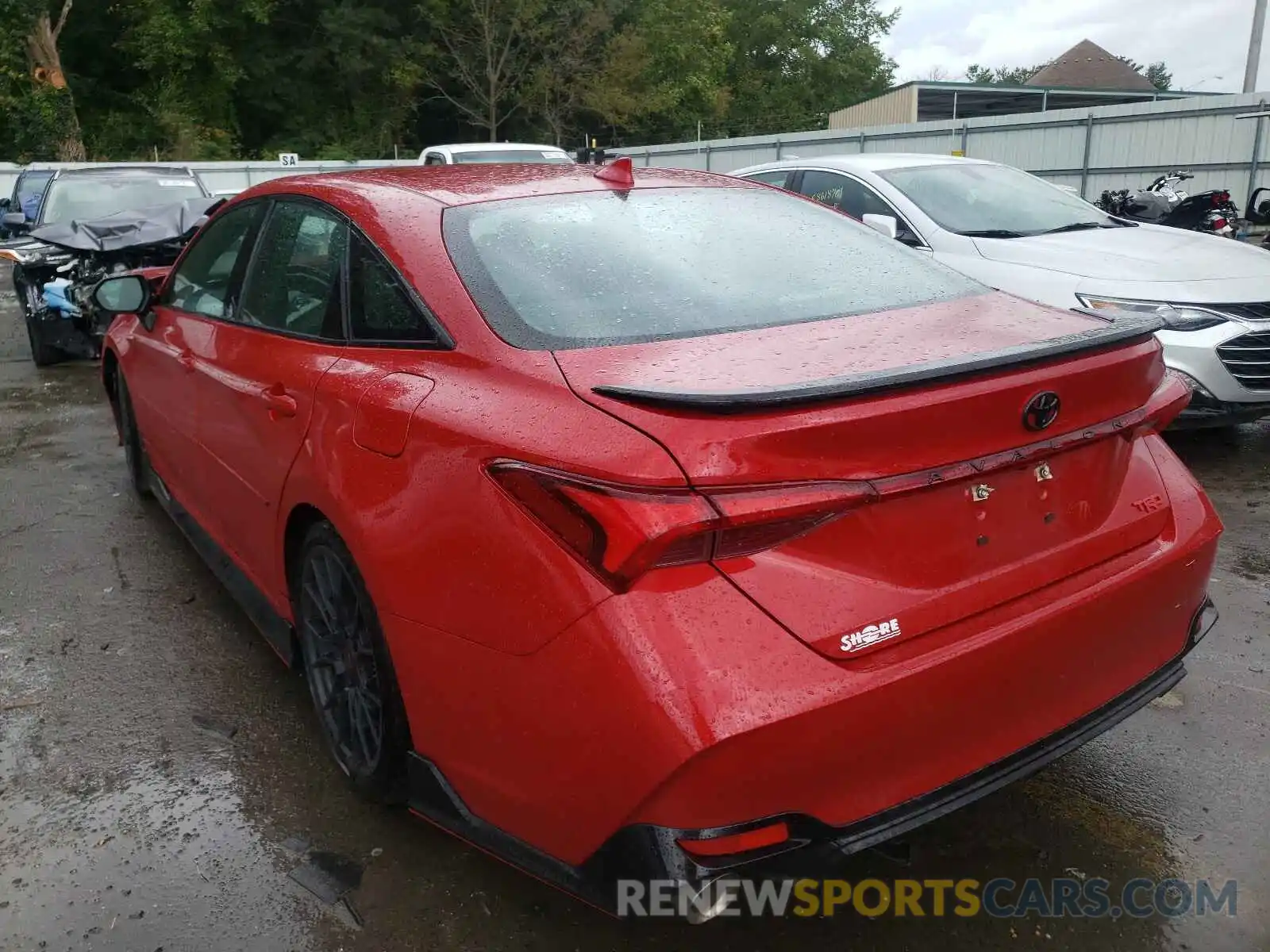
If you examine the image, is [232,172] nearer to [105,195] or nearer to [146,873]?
[105,195]

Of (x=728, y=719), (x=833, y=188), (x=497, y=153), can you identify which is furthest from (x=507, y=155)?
(x=728, y=719)

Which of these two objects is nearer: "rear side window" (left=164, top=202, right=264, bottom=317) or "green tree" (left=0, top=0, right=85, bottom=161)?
"rear side window" (left=164, top=202, right=264, bottom=317)

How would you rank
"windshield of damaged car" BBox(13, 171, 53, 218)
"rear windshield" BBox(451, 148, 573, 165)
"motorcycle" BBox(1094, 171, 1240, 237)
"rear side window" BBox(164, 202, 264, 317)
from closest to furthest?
"rear side window" BBox(164, 202, 264, 317)
"motorcycle" BBox(1094, 171, 1240, 237)
"rear windshield" BBox(451, 148, 573, 165)
"windshield of damaged car" BBox(13, 171, 53, 218)

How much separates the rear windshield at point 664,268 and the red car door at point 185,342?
4.34 ft

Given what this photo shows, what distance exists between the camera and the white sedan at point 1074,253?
5.29 meters

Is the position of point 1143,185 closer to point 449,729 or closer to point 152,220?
point 152,220

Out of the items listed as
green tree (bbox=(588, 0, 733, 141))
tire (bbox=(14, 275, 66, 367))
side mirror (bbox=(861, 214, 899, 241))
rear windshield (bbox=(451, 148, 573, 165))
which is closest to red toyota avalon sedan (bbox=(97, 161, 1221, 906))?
side mirror (bbox=(861, 214, 899, 241))

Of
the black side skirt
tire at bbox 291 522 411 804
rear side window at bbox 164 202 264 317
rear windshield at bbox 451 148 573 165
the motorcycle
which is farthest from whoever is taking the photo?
rear windshield at bbox 451 148 573 165

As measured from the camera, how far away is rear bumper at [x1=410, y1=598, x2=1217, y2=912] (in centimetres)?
179

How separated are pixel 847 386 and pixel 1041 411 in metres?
0.45

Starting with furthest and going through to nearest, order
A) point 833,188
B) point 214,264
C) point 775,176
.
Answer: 1. point 775,176
2. point 833,188
3. point 214,264

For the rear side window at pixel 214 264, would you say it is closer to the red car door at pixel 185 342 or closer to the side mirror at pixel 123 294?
the red car door at pixel 185 342

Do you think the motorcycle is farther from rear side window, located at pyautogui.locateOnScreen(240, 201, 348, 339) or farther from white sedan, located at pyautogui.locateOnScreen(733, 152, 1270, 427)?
rear side window, located at pyautogui.locateOnScreen(240, 201, 348, 339)

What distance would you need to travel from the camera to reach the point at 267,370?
10.0ft
